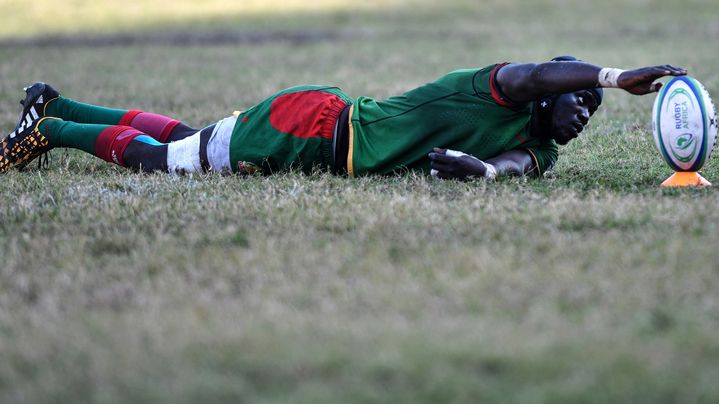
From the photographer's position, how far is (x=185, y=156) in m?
5.70

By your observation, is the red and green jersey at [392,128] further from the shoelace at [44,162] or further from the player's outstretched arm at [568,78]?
the shoelace at [44,162]

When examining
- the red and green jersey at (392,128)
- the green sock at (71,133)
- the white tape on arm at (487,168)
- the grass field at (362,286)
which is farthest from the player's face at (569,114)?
the green sock at (71,133)

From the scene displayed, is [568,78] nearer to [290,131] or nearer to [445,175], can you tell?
[445,175]

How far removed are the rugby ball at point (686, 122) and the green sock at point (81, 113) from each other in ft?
11.3

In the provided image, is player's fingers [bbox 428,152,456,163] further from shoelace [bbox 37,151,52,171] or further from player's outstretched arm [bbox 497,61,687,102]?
shoelace [bbox 37,151,52,171]

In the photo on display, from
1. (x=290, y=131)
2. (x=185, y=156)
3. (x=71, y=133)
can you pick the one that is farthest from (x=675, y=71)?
(x=71, y=133)

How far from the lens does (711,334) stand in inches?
114

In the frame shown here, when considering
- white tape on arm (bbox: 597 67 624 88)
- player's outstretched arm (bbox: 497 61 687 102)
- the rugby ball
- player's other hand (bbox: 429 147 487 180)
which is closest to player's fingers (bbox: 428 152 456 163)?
player's other hand (bbox: 429 147 487 180)

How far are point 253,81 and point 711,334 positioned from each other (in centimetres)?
885

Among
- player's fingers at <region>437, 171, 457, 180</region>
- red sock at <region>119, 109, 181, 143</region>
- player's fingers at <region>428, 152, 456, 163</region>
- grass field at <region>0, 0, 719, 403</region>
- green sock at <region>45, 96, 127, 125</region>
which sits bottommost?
grass field at <region>0, 0, 719, 403</region>

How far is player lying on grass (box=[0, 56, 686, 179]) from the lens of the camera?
16.8 feet

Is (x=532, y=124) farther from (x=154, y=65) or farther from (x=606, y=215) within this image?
(x=154, y=65)

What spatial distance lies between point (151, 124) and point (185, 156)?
2.03ft

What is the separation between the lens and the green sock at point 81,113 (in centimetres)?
627
